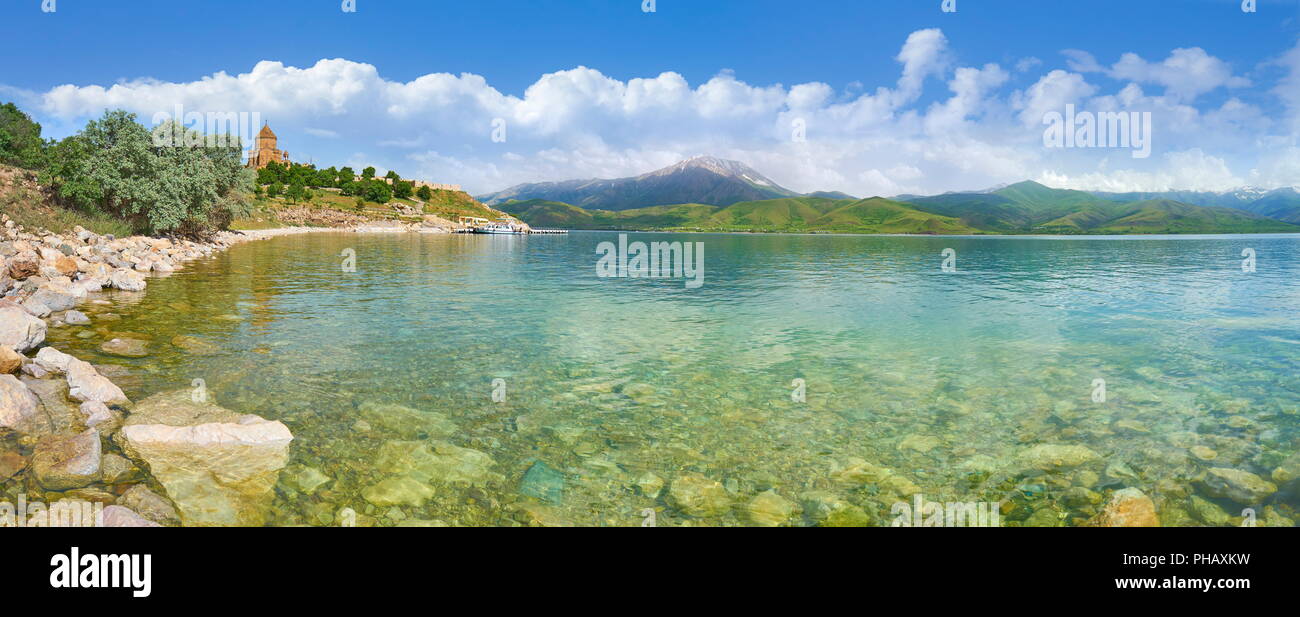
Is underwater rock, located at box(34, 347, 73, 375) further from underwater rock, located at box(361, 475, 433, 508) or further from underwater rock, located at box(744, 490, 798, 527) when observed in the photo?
underwater rock, located at box(744, 490, 798, 527)

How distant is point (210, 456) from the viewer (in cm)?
1079

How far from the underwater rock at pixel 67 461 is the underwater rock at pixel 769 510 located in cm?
1097

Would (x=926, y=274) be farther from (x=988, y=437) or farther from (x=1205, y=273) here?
(x=988, y=437)

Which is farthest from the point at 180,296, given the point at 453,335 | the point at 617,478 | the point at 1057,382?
the point at 1057,382

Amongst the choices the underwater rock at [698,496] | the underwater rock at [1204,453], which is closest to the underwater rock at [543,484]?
the underwater rock at [698,496]

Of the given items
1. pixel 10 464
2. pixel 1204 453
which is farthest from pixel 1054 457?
pixel 10 464

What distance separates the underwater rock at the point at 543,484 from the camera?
1003 centimetres

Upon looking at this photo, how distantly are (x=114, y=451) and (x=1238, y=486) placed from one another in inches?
822

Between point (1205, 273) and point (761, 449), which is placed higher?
point (1205, 273)

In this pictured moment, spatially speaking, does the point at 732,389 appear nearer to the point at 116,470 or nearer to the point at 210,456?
the point at 210,456

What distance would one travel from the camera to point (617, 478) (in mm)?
10766

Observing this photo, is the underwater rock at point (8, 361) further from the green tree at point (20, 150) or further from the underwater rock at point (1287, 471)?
the green tree at point (20, 150)

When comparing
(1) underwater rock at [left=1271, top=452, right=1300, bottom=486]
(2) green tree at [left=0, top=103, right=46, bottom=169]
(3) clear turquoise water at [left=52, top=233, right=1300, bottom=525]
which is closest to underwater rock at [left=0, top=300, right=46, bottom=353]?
(3) clear turquoise water at [left=52, top=233, right=1300, bottom=525]
